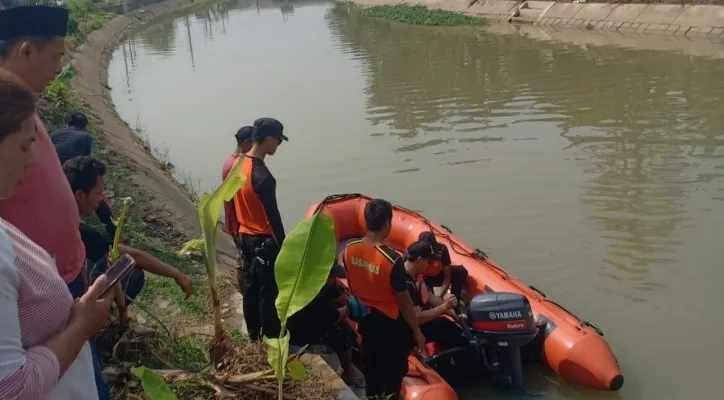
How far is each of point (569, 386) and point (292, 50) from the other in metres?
19.4

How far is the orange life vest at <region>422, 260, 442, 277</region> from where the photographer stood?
4793 mm

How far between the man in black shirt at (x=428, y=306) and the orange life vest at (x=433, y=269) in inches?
2.6

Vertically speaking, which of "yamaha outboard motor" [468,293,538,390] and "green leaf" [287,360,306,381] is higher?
"green leaf" [287,360,306,381]

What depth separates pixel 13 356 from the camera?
4.34 feet

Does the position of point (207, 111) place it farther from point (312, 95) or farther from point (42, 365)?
point (42, 365)

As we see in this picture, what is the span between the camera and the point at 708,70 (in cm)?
1325

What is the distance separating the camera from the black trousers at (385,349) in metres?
3.59

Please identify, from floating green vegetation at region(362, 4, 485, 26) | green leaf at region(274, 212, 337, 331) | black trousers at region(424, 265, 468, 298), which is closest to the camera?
green leaf at region(274, 212, 337, 331)

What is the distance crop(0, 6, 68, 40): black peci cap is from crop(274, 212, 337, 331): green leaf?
1.11 meters

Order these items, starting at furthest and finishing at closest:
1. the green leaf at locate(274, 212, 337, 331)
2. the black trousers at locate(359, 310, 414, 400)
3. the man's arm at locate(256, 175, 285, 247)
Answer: the man's arm at locate(256, 175, 285, 247) < the black trousers at locate(359, 310, 414, 400) < the green leaf at locate(274, 212, 337, 331)

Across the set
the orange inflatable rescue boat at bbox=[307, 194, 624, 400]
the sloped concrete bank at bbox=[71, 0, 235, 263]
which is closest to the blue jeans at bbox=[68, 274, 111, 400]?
the orange inflatable rescue boat at bbox=[307, 194, 624, 400]

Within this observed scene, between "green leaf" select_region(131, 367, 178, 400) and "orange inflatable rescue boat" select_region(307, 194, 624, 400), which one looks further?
"orange inflatable rescue boat" select_region(307, 194, 624, 400)

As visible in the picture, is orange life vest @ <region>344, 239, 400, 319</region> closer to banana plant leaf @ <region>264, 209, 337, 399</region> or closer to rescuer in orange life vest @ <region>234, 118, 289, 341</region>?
rescuer in orange life vest @ <region>234, 118, 289, 341</region>

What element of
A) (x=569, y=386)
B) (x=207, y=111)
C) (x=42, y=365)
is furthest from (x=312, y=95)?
(x=42, y=365)
